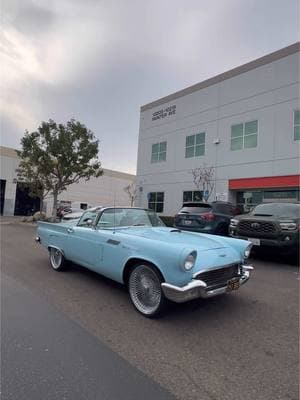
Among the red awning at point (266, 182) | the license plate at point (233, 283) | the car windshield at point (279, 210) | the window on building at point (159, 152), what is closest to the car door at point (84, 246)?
the license plate at point (233, 283)

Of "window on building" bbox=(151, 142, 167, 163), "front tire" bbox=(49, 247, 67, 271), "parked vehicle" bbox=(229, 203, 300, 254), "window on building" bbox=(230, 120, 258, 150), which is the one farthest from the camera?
"window on building" bbox=(151, 142, 167, 163)

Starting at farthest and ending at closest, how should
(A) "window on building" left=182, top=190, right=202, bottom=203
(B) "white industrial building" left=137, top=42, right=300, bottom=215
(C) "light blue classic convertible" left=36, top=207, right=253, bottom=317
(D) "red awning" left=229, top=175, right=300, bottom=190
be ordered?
(A) "window on building" left=182, top=190, right=202, bottom=203 → (B) "white industrial building" left=137, top=42, right=300, bottom=215 → (D) "red awning" left=229, top=175, right=300, bottom=190 → (C) "light blue classic convertible" left=36, top=207, right=253, bottom=317

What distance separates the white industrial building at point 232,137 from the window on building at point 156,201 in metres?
0.04

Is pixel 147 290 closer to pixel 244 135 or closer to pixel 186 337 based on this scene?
pixel 186 337

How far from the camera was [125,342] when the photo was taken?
3195mm

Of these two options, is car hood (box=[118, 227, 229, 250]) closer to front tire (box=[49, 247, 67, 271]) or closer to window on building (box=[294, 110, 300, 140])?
front tire (box=[49, 247, 67, 271])

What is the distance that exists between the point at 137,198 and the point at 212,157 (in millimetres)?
8362

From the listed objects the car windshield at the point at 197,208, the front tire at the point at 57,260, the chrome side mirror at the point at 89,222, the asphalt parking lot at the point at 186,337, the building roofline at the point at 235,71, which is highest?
the building roofline at the point at 235,71

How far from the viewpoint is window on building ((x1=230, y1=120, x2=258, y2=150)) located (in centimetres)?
1816

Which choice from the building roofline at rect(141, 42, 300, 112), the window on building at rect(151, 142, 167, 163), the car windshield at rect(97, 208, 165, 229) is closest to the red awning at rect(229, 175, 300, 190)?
the window on building at rect(151, 142, 167, 163)

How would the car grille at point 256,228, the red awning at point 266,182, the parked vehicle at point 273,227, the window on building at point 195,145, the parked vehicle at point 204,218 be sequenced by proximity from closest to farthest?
the parked vehicle at point 273,227
the car grille at point 256,228
the parked vehicle at point 204,218
the red awning at point 266,182
the window on building at point 195,145

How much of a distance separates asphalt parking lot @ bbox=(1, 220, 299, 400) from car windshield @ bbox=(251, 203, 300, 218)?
9.99ft

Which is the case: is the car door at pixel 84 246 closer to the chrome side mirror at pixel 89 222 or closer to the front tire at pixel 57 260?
the chrome side mirror at pixel 89 222

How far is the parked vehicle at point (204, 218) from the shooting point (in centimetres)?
952
